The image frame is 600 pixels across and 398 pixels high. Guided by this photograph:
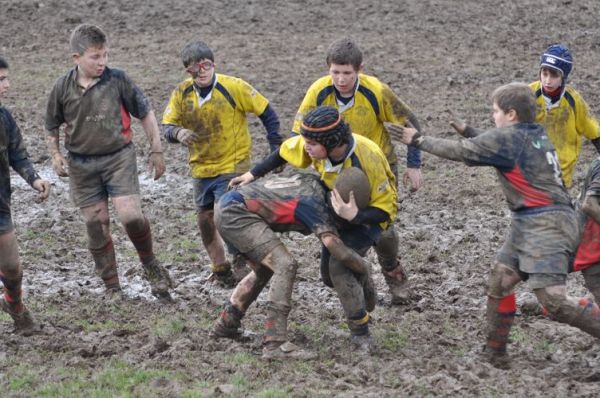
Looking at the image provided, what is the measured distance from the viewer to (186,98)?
9.80 m

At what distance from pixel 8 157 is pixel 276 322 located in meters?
2.39

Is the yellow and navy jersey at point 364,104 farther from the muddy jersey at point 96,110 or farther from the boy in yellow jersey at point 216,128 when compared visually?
the muddy jersey at point 96,110

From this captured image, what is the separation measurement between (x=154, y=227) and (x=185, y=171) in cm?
181

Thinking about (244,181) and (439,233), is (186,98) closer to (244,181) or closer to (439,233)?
(244,181)

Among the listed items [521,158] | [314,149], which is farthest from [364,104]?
[521,158]

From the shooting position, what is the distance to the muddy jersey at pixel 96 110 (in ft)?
Result: 30.2

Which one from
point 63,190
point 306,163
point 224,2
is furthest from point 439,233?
point 224,2

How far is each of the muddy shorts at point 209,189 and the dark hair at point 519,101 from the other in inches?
119

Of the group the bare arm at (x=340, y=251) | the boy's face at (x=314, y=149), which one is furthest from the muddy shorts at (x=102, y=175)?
the bare arm at (x=340, y=251)

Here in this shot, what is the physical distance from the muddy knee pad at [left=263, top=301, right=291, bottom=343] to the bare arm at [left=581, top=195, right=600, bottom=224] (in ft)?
6.91

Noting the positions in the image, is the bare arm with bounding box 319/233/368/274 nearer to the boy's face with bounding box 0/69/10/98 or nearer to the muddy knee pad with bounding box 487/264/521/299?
A: the muddy knee pad with bounding box 487/264/521/299

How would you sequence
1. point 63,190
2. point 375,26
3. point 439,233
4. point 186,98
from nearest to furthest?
point 186,98
point 439,233
point 63,190
point 375,26

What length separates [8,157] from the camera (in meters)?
8.51

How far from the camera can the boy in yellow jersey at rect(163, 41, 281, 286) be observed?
32.0 feet
